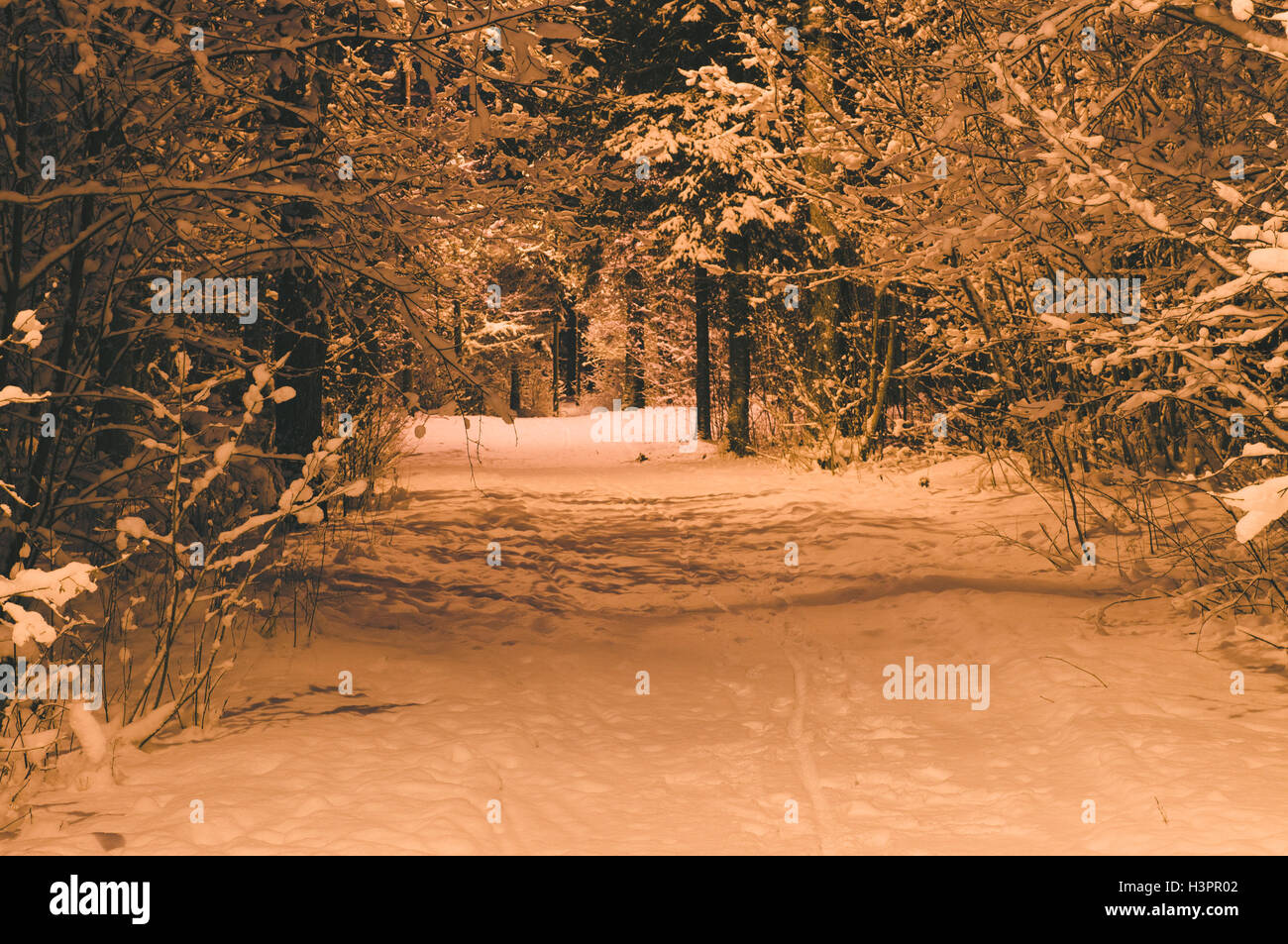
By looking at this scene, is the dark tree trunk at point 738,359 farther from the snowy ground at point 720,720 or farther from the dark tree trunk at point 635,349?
the dark tree trunk at point 635,349

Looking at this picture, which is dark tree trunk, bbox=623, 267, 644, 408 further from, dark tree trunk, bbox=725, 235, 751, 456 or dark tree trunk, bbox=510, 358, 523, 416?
dark tree trunk, bbox=725, 235, 751, 456

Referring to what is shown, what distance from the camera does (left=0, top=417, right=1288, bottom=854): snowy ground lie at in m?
3.82

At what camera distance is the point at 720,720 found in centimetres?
549

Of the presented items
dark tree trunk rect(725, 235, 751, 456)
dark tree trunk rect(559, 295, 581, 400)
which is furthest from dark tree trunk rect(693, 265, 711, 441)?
dark tree trunk rect(559, 295, 581, 400)

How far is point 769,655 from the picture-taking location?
675 cm

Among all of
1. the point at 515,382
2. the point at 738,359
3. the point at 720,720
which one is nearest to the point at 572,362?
the point at 515,382

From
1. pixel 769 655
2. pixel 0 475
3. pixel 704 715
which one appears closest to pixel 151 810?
pixel 0 475

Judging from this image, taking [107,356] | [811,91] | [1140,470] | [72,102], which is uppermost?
[811,91]

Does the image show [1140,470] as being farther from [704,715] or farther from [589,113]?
[589,113]

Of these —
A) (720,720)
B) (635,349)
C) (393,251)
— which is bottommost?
(720,720)

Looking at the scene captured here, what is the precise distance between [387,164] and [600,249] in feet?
69.6

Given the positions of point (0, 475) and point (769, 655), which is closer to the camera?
point (0, 475)

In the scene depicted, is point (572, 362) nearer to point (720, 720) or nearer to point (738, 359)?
point (738, 359)

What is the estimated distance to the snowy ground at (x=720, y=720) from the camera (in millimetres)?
3820
